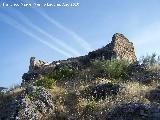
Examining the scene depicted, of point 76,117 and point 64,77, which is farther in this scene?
point 64,77

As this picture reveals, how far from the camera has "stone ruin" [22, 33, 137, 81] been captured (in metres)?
35.2

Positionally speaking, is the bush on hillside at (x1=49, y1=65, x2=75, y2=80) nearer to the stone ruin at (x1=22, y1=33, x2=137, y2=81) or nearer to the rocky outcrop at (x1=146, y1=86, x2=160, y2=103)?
the stone ruin at (x1=22, y1=33, x2=137, y2=81)

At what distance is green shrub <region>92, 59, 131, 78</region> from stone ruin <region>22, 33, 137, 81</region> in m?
3.23

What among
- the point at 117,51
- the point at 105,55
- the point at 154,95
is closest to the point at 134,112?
the point at 154,95

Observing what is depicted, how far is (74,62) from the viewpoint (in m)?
36.2

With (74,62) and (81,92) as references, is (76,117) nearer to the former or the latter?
(81,92)

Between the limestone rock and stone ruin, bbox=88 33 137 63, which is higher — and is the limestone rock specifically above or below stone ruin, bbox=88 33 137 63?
below

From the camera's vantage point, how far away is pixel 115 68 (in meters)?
29.6

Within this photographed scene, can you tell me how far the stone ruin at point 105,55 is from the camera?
35156mm

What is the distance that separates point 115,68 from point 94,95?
6.02 m

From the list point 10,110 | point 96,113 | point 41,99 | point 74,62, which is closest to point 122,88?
point 96,113

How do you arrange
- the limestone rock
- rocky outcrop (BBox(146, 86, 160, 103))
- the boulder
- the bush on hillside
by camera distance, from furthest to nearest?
the bush on hillside < the boulder < rocky outcrop (BBox(146, 86, 160, 103)) < the limestone rock

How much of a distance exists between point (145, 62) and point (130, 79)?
13.6ft

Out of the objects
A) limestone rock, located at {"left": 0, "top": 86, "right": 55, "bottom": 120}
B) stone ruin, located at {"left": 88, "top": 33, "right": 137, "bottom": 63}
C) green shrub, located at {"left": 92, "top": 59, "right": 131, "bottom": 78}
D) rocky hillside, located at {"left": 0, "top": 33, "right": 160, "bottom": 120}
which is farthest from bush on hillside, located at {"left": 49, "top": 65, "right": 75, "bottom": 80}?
limestone rock, located at {"left": 0, "top": 86, "right": 55, "bottom": 120}
